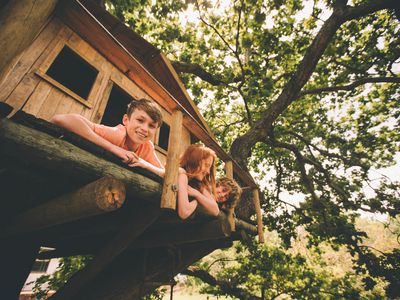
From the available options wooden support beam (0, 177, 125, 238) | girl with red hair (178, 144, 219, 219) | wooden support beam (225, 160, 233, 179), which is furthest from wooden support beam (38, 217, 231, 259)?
wooden support beam (0, 177, 125, 238)

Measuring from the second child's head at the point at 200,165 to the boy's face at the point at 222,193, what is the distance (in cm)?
58

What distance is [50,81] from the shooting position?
3.31 meters

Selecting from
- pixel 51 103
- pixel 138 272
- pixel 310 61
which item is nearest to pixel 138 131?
pixel 51 103

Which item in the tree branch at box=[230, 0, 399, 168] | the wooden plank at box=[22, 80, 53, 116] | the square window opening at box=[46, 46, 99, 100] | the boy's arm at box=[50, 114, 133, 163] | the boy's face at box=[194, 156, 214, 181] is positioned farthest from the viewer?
the tree branch at box=[230, 0, 399, 168]

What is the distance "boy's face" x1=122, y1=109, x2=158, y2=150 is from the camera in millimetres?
2528

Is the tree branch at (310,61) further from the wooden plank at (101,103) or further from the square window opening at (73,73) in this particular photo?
the square window opening at (73,73)

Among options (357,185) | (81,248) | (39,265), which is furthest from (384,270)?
(39,265)

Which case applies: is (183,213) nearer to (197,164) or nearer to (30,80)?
(197,164)

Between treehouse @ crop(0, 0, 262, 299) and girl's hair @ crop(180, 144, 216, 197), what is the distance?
0.28 metres

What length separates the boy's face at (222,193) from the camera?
3.39 metres

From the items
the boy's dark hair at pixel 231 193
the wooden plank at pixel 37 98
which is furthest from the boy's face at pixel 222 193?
the wooden plank at pixel 37 98

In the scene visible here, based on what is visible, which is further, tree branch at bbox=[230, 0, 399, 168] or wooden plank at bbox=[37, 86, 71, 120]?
tree branch at bbox=[230, 0, 399, 168]

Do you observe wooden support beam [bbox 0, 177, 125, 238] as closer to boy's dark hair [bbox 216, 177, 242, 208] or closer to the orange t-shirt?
the orange t-shirt

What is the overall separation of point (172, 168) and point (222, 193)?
169cm
